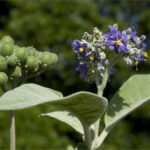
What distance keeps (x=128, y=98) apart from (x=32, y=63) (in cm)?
29

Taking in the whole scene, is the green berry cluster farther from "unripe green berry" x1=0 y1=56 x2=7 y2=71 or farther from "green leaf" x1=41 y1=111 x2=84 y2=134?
"green leaf" x1=41 y1=111 x2=84 y2=134

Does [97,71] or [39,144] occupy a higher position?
[97,71]

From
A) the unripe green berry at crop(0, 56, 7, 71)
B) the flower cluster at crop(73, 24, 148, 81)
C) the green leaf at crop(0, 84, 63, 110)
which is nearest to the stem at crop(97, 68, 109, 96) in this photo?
the flower cluster at crop(73, 24, 148, 81)

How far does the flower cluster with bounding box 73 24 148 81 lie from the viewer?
38.8 inches

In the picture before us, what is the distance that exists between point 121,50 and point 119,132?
12.8 feet

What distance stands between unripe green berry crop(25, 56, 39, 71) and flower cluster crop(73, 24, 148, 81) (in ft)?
0.46

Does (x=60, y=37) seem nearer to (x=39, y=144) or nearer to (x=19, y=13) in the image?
(x=19, y=13)

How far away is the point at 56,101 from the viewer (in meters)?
0.83

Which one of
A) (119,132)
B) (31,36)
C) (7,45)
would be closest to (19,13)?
(31,36)

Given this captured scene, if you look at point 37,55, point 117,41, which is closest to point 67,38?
point 37,55

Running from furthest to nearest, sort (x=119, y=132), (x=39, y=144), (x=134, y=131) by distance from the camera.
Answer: (x=134, y=131) < (x=119, y=132) < (x=39, y=144)

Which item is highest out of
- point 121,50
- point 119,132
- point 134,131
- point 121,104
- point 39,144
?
point 121,50

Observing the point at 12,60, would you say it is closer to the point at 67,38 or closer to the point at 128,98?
the point at 128,98

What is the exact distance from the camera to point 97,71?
1.01 metres
